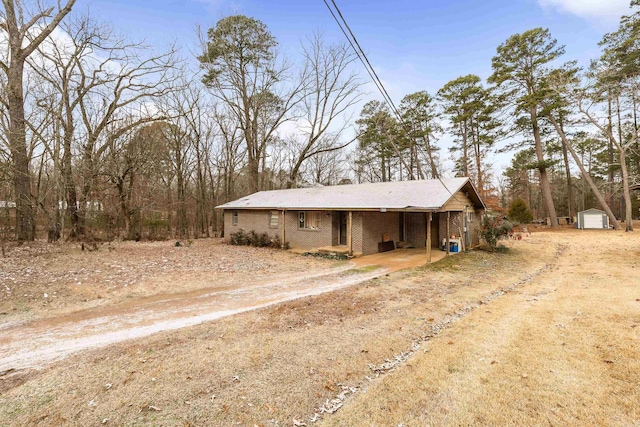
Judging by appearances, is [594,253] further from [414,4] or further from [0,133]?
[0,133]

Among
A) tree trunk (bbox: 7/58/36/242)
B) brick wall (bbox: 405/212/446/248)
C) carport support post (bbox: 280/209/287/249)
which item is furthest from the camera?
carport support post (bbox: 280/209/287/249)

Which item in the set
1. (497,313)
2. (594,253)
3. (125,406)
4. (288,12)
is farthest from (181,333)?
(594,253)

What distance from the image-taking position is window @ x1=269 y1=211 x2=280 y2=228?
15977 mm

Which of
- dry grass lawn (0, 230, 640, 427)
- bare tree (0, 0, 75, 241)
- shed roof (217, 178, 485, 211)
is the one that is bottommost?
dry grass lawn (0, 230, 640, 427)

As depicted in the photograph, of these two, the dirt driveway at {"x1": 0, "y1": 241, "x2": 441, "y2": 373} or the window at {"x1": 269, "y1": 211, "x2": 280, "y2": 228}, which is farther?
the window at {"x1": 269, "y1": 211, "x2": 280, "y2": 228}

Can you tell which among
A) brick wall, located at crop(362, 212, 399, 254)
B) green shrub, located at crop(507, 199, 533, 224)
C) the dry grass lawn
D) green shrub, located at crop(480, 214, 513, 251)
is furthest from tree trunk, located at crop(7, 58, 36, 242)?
green shrub, located at crop(507, 199, 533, 224)

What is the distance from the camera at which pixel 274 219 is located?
53.0 ft

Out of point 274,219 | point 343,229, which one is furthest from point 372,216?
point 274,219

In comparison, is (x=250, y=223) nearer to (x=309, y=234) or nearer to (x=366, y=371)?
(x=309, y=234)

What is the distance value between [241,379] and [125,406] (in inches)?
44.5

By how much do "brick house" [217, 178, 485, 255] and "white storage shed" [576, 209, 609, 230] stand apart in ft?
49.9

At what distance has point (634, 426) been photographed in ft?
8.45

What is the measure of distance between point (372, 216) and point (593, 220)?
22.2m

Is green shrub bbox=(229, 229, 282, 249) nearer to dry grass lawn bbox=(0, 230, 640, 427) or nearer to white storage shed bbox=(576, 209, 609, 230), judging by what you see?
dry grass lawn bbox=(0, 230, 640, 427)
